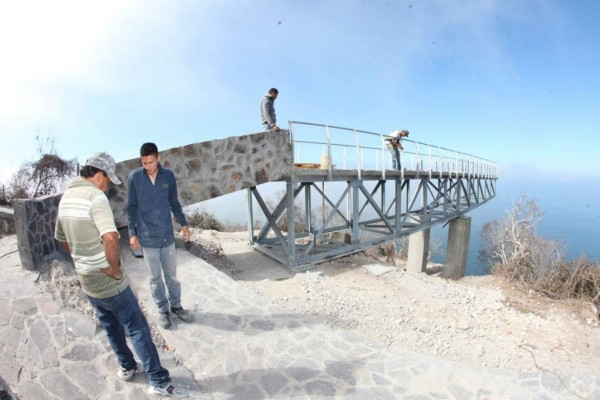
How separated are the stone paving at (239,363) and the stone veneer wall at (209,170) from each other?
801 millimetres

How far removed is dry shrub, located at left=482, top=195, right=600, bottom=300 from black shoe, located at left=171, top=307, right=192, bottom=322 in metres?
9.05

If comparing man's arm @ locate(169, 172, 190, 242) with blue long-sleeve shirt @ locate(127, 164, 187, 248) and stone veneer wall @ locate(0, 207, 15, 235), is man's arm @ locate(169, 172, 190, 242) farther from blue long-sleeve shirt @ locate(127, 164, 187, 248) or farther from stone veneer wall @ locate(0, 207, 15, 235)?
stone veneer wall @ locate(0, 207, 15, 235)

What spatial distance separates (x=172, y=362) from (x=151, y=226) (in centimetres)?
142

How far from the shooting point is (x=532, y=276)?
9.50 meters

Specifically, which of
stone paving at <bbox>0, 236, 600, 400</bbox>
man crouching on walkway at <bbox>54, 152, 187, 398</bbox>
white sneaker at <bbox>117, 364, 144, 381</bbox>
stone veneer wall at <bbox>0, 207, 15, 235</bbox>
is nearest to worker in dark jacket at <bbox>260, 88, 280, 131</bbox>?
stone paving at <bbox>0, 236, 600, 400</bbox>

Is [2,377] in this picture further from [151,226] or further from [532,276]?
[532,276]

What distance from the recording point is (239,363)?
3.22m

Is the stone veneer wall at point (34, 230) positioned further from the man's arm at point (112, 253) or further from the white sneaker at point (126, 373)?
the man's arm at point (112, 253)

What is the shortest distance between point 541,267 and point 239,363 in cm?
1105

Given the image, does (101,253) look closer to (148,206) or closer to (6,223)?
(148,206)

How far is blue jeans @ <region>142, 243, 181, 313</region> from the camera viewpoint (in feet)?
10.7

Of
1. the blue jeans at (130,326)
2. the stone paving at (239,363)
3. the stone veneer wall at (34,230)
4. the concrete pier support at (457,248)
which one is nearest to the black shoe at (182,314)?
the stone paving at (239,363)

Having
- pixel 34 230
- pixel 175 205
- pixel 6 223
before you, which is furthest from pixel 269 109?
pixel 6 223

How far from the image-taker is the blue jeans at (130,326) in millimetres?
2336
